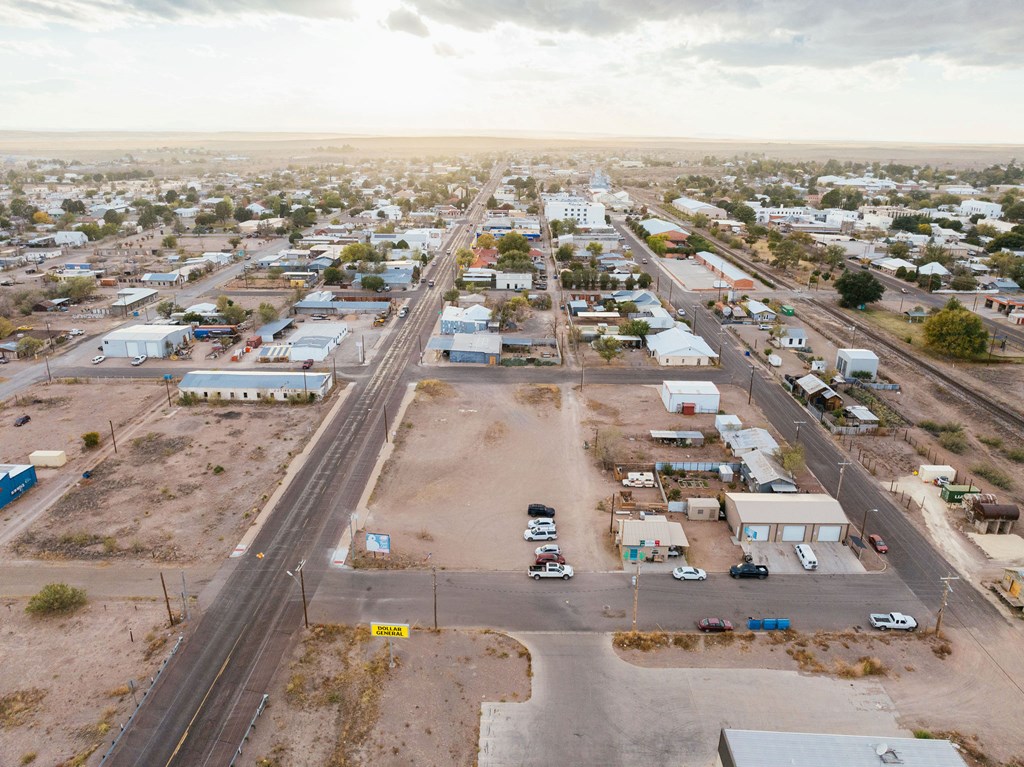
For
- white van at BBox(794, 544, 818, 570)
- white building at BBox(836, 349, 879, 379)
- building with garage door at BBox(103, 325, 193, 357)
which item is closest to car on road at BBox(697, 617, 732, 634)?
white van at BBox(794, 544, 818, 570)

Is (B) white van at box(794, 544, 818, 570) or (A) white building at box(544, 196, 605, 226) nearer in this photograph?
(B) white van at box(794, 544, 818, 570)

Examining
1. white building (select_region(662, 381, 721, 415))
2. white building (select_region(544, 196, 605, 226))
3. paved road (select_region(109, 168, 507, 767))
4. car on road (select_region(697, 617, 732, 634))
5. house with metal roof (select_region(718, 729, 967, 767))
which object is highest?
white building (select_region(544, 196, 605, 226))

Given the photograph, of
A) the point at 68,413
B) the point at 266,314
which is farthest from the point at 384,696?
the point at 266,314

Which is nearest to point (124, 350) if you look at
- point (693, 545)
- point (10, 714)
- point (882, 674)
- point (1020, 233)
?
point (10, 714)

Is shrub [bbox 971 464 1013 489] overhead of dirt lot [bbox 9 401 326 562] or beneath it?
overhead

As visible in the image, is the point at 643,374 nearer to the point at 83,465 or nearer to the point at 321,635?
the point at 321,635

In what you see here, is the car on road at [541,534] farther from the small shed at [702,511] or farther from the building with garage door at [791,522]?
the building with garage door at [791,522]

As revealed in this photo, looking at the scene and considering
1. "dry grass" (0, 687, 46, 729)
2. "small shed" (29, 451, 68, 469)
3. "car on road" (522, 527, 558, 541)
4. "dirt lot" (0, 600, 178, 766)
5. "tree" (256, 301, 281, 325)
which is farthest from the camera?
"tree" (256, 301, 281, 325)

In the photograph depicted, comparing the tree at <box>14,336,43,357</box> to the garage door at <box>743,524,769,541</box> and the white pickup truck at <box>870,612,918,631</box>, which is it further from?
the white pickup truck at <box>870,612,918,631</box>
